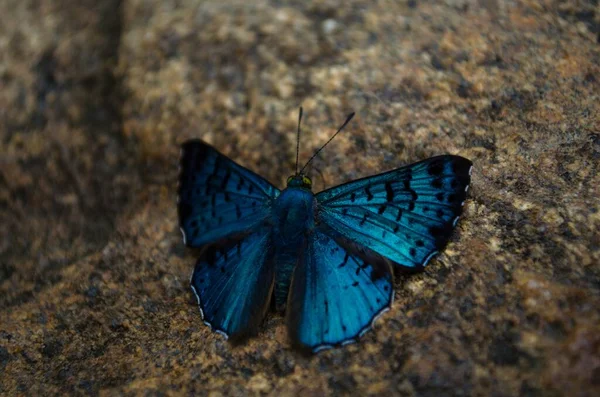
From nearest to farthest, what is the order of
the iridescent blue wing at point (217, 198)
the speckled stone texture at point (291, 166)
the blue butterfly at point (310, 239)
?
the speckled stone texture at point (291, 166)
the blue butterfly at point (310, 239)
the iridescent blue wing at point (217, 198)

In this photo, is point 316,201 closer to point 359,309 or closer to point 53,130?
point 359,309

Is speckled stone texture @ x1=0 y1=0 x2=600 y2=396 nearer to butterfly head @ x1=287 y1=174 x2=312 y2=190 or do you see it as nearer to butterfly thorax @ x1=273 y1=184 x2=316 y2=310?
butterfly thorax @ x1=273 y1=184 x2=316 y2=310

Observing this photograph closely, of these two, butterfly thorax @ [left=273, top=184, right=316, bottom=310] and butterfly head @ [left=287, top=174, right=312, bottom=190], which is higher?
butterfly head @ [left=287, top=174, right=312, bottom=190]

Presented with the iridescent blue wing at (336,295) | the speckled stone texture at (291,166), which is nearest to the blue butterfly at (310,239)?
the iridescent blue wing at (336,295)

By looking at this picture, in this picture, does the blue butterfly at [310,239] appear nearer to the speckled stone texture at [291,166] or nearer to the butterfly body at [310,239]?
the butterfly body at [310,239]

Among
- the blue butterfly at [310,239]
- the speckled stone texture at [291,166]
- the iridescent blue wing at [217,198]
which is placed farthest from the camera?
the iridescent blue wing at [217,198]

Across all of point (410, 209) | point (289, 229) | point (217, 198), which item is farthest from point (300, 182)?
point (410, 209)

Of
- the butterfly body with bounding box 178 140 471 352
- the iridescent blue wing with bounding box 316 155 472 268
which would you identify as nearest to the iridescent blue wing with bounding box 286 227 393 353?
the butterfly body with bounding box 178 140 471 352

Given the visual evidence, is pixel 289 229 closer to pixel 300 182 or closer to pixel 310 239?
pixel 310 239

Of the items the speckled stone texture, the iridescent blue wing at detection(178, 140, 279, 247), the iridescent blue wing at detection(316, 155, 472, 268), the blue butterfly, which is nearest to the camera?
the speckled stone texture
